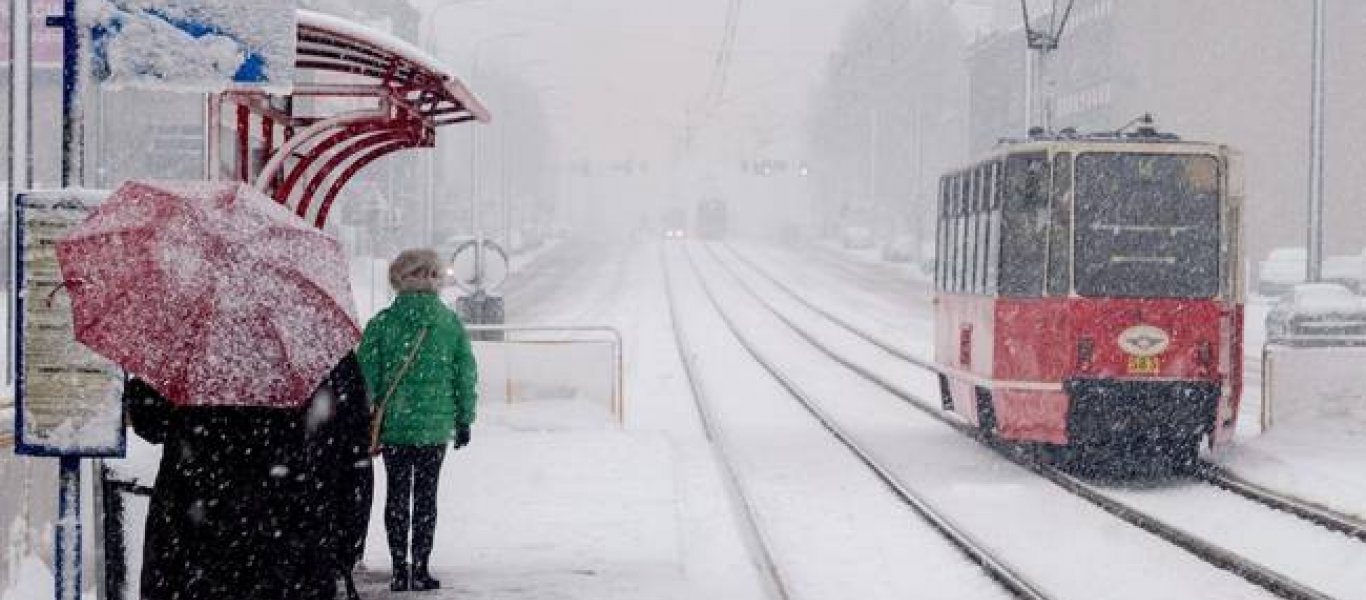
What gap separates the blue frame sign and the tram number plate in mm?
10220

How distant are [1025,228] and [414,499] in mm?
7792

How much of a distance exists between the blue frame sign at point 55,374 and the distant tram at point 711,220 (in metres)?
109

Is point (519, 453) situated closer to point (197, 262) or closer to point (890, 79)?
point (197, 262)

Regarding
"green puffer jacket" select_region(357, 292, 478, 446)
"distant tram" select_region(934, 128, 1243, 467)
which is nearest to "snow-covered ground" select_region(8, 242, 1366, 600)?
"distant tram" select_region(934, 128, 1243, 467)

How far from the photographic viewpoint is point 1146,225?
15.4 m

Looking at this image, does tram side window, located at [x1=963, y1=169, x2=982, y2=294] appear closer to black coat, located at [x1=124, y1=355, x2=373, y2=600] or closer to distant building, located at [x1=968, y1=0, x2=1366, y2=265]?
black coat, located at [x1=124, y1=355, x2=373, y2=600]

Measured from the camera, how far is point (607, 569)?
9.85m

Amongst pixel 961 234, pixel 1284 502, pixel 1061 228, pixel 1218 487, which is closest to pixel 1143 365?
pixel 1218 487

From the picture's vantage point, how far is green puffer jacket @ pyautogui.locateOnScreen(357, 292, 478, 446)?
28.8 feet

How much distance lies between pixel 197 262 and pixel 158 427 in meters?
0.55

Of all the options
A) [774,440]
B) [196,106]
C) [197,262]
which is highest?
[196,106]

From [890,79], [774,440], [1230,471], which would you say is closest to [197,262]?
[1230,471]

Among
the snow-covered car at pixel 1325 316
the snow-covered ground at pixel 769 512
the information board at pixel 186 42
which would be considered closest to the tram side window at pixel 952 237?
the snow-covered ground at pixel 769 512

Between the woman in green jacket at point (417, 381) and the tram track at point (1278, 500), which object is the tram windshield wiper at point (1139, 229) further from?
the woman in green jacket at point (417, 381)
